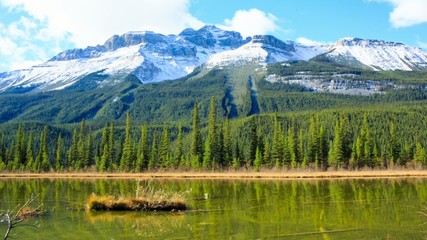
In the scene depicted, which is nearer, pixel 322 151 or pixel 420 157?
pixel 420 157

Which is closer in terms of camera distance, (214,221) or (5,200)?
(214,221)

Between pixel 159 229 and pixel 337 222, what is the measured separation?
32.3 ft

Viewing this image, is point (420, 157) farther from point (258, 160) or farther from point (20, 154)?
point (20, 154)

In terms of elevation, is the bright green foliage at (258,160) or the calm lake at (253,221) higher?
the bright green foliage at (258,160)

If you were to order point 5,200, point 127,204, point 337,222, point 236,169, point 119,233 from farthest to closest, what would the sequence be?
point 236,169
point 5,200
point 127,204
point 337,222
point 119,233

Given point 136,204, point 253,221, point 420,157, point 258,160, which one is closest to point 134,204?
point 136,204

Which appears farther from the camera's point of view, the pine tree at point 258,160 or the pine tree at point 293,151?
the pine tree at point 293,151

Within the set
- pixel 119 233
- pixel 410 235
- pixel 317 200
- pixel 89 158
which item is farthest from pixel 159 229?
pixel 89 158

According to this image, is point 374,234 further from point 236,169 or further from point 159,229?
point 236,169

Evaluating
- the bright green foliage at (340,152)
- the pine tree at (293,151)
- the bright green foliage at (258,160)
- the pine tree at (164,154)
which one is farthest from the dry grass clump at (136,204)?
the pine tree at (164,154)

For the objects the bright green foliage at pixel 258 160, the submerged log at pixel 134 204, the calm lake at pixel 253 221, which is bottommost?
the calm lake at pixel 253 221

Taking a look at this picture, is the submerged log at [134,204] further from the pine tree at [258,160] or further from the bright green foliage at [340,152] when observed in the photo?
the bright green foliage at [340,152]

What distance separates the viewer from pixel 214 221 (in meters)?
26.2

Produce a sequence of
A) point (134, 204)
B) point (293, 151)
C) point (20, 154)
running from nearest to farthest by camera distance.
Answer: point (134, 204)
point (293, 151)
point (20, 154)
